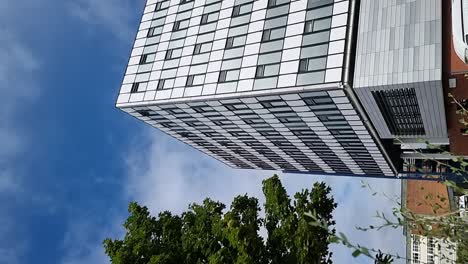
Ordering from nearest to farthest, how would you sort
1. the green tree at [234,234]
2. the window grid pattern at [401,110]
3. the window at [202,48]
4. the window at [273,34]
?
1. the green tree at [234,234]
2. the window grid pattern at [401,110]
3. the window at [273,34]
4. the window at [202,48]

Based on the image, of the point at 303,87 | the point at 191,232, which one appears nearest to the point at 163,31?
the point at 303,87

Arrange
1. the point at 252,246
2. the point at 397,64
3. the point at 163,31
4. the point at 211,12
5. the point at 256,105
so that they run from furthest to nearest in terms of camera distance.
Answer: the point at 163,31 < the point at 211,12 < the point at 256,105 < the point at 397,64 < the point at 252,246

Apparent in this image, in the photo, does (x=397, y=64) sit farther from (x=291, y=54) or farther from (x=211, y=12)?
(x=211, y=12)

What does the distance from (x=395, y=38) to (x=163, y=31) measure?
24865mm

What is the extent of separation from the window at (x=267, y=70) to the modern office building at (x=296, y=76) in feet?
0.29

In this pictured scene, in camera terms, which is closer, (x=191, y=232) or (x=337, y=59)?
(x=191, y=232)

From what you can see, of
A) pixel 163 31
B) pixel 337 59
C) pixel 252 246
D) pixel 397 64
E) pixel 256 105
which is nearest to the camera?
pixel 252 246

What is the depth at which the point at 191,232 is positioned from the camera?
19859 millimetres

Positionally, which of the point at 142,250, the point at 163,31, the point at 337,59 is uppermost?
the point at 163,31

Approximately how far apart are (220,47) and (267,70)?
651cm

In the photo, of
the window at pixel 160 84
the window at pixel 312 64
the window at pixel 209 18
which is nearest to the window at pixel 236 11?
the window at pixel 209 18

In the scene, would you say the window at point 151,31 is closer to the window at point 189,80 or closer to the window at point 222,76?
the window at point 189,80

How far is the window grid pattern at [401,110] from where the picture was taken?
27.2m

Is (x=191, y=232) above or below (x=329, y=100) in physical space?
below
